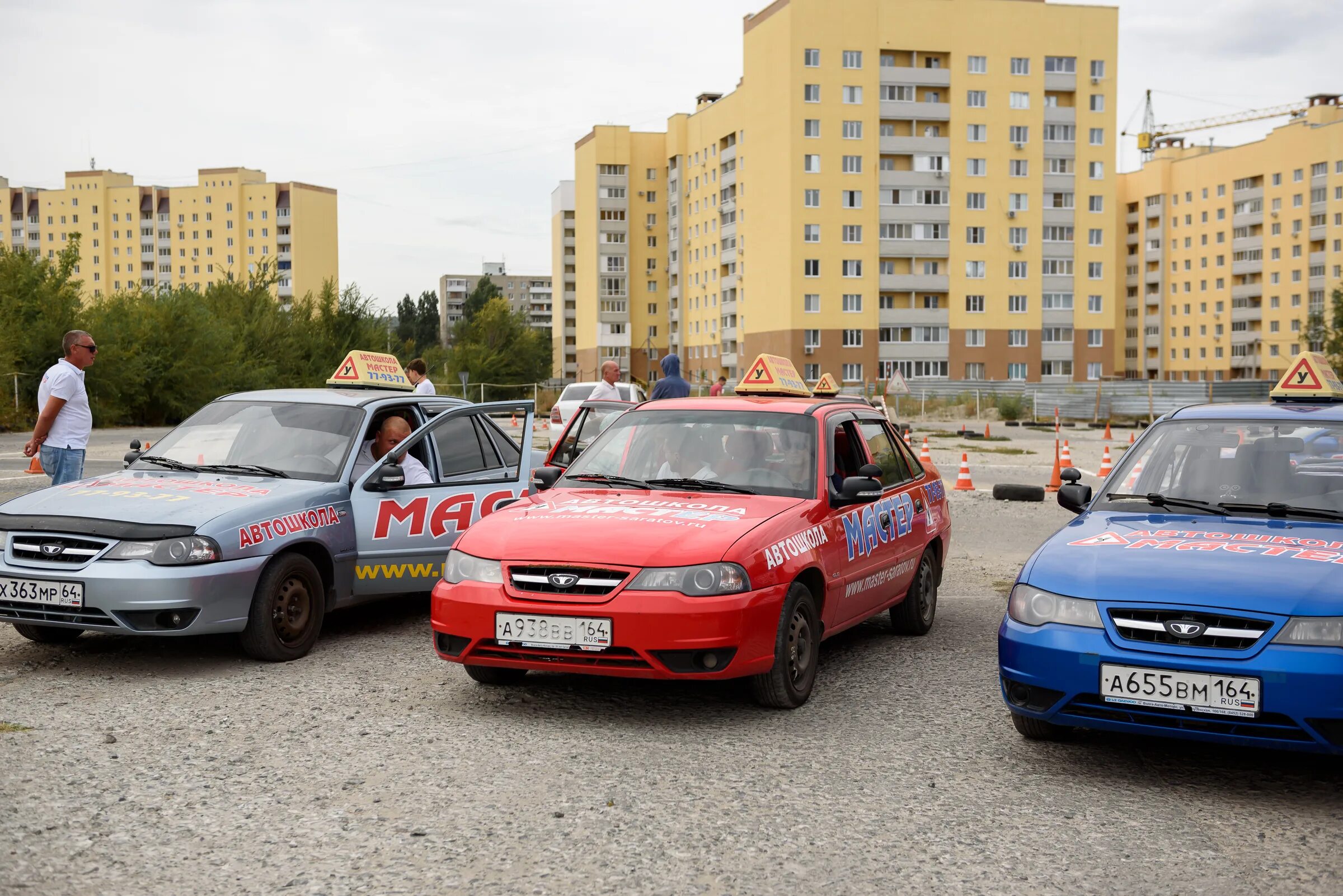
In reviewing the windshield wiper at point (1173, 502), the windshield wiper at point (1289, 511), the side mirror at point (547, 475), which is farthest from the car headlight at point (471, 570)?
the windshield wiper at point (1289, 511)

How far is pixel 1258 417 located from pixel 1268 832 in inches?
102

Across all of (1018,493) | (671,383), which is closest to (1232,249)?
(1018,493)

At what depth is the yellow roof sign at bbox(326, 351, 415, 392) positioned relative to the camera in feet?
31.3

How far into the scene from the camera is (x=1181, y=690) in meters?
4.77

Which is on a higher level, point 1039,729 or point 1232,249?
point 1232,249

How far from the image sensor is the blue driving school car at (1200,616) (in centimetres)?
465

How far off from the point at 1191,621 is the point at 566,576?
2.65 meters

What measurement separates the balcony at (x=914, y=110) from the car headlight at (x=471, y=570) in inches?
3504

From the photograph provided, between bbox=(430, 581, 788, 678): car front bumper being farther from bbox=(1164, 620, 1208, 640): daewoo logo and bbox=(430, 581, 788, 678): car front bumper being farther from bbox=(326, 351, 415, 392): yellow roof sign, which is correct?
bbox=(326, 351, 415, 392): yellow roof sign

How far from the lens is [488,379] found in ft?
283

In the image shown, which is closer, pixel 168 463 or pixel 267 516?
pixel 267 516

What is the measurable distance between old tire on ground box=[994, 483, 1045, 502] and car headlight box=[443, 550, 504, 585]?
1250cm

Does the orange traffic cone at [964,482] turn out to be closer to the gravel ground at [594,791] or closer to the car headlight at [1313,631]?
the gravel ground at [594,791]

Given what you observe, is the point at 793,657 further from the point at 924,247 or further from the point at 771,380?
the point at 924,247
